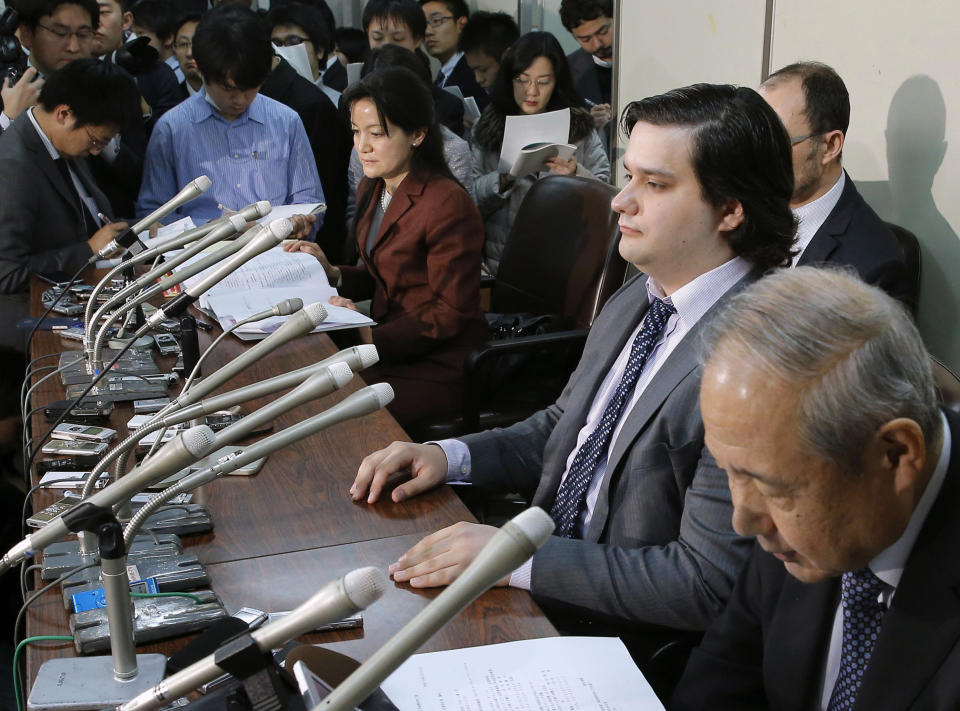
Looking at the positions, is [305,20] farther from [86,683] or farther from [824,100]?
[86,683]

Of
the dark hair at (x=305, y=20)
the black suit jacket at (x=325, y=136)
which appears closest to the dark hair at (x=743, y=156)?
the black suit jacket at (x=325, y=136)

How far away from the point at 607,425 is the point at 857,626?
2.10ft

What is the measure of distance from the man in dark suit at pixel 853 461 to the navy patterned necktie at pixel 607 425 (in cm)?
57

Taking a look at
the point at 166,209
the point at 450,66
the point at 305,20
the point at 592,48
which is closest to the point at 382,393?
the point at 166,209

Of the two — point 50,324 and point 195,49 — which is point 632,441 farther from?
point 195,49

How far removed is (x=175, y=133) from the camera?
3689 mm

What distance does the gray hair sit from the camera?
938 millimetres

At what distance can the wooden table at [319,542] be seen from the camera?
1312 mm

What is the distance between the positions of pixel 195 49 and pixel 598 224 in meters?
1.80

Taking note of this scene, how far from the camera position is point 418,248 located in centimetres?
280

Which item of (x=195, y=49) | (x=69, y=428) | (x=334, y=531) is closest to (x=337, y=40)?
(x=195, y=49)

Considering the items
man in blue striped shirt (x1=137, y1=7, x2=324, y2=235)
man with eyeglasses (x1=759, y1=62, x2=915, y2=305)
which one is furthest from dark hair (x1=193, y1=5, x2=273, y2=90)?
man with eyeglasses (x1=759, y1=62, x2=915, y2=305)

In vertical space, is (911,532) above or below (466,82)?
above

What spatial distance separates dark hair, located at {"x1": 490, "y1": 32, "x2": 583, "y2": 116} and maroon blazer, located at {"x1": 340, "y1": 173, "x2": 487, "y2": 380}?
1.55 metres
